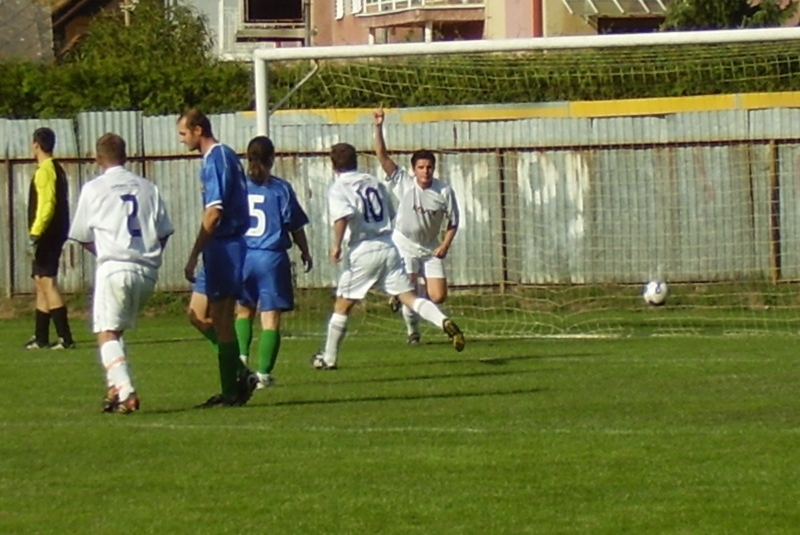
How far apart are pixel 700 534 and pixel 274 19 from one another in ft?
86.5

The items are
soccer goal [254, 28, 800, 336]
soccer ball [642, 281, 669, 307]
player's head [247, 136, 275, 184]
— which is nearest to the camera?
player's head [247, 136, 275, 184]

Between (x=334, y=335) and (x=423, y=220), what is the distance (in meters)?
2.76

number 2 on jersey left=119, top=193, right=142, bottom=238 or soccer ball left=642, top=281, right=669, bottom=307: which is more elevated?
number 2 on jersey left=119, top=193, right=142, bottom=238

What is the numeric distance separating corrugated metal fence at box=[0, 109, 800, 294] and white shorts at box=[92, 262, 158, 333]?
35.6ft

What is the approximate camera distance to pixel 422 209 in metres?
17.0

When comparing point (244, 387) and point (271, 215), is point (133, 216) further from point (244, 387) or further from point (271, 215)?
point (271, 215)

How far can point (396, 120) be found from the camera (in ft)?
76.9

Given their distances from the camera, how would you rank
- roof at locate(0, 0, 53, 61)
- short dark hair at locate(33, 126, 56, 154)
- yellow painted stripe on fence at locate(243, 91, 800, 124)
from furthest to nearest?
roof at locate(0, 0, 53, 61), yellow painted stripe on fence at locate(243, 91, 800, 124), short dark hair at locate(33, 126, 56, 154)

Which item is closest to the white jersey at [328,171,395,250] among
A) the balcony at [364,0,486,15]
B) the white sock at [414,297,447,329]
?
the white sock at [414,297,447,329]

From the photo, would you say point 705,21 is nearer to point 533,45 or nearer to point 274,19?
point 274,19

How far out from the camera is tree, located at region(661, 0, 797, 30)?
2853 cm

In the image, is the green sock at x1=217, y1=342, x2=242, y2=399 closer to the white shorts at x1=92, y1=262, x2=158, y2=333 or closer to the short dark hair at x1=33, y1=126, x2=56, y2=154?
the white shorts at x1=92, y1=262, x2=158, y2=333

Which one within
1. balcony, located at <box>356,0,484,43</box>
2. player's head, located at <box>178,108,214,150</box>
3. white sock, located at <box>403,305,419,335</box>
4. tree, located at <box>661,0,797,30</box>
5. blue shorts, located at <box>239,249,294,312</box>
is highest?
balcony, located at <box>356,0,484,43</box>

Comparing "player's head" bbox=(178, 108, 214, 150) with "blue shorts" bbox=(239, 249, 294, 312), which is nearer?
"player's head" bbox=(178, 108, 214, 150)
